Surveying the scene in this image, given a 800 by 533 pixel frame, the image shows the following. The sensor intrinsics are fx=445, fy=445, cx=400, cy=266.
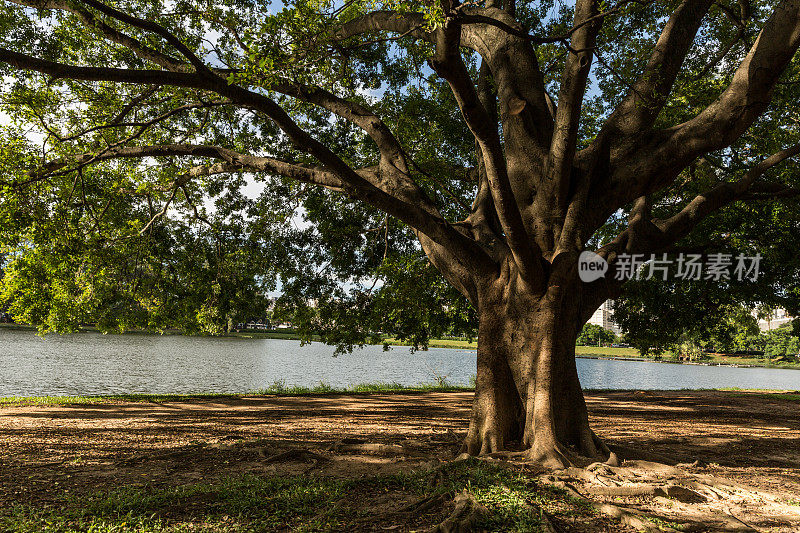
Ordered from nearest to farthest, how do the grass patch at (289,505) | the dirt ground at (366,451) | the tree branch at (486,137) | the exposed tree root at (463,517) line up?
1. the exposed tree root at (463,517)
2. the grass patch at (289,505)
3. the tree branch at (486,137)
4. the dirt ground at (366,451)

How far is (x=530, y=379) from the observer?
5.47 metres

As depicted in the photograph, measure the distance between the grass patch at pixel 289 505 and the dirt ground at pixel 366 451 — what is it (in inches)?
15.8

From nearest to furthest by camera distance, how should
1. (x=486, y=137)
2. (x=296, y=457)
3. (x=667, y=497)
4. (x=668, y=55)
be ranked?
1. (x=667, y=497)
2. (x=486, y=137)
3. (x=296, y=457)
4. (x=668, y=55)

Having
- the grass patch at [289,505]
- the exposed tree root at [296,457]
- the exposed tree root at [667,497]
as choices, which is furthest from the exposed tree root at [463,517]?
the exposed tree root at [296,457]

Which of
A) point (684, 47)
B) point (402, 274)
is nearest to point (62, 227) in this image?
point (402, 274)

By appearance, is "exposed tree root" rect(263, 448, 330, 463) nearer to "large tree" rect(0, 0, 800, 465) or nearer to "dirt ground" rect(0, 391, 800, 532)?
"dirt ground" rect(0, 391, 800, 532)

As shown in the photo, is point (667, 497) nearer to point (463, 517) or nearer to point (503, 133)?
point (463, 517)

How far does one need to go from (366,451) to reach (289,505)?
214 centimetres

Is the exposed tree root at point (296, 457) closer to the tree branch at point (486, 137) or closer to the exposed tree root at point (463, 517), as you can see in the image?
the exposed tree root at point (463, 517)

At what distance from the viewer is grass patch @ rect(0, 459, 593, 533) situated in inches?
130

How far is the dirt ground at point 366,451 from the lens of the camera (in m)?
3.99

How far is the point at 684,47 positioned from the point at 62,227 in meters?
10.1

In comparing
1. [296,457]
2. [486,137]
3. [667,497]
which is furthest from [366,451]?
[486,137]

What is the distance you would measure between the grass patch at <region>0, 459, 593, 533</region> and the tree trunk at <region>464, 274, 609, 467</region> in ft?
3.35
